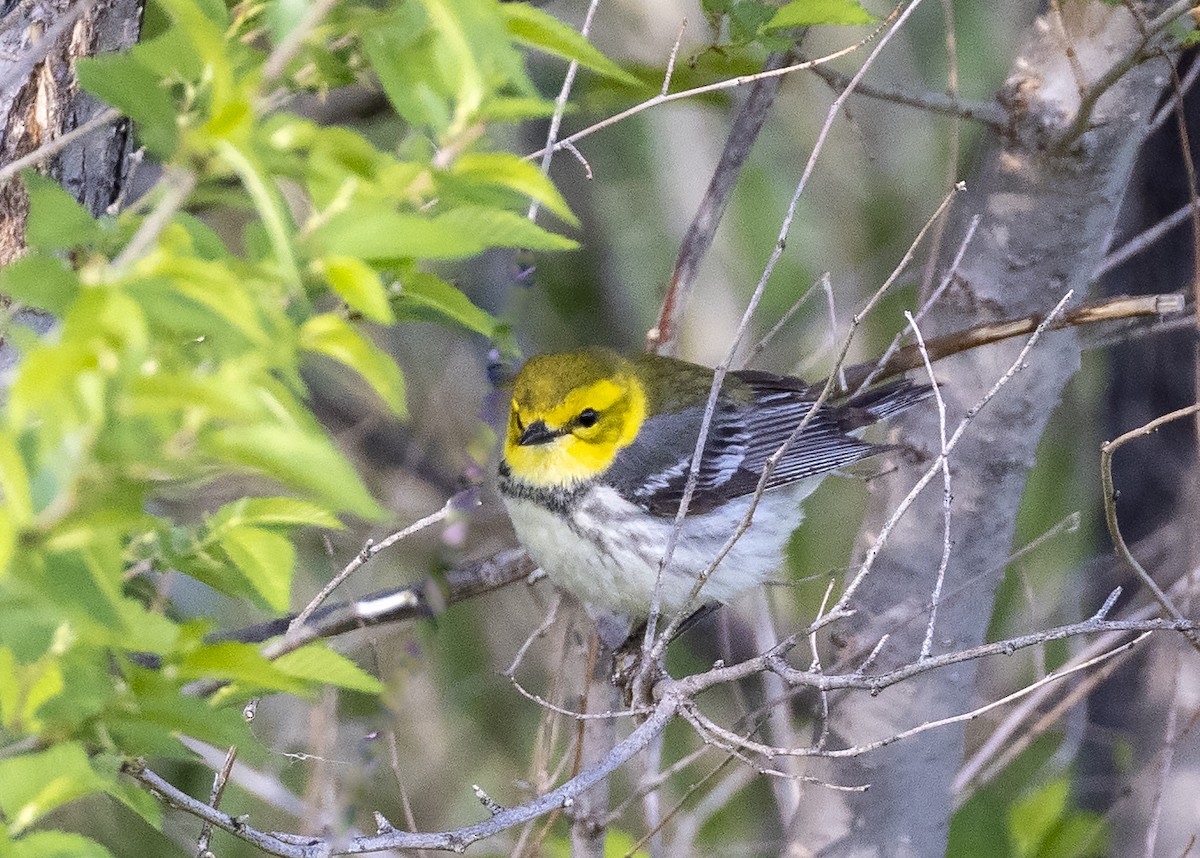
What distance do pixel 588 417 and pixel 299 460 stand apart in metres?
2.72

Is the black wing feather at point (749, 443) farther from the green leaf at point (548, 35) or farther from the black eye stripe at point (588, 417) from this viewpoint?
the green leaf at point (548, 35)

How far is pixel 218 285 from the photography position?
1.17 metres

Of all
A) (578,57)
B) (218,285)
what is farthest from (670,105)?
(218,285)

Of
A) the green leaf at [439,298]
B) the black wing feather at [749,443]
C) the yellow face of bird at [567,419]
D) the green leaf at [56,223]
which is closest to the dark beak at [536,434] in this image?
the yellow face of bird at [567,419]

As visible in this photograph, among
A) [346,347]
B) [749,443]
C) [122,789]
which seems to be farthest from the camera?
[749,443]

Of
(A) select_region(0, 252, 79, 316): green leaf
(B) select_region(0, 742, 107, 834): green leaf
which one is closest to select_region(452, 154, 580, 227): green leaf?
(A) select_region(0, 252, 79, 316): green leaf

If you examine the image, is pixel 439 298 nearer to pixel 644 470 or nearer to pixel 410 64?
pixel 410 64

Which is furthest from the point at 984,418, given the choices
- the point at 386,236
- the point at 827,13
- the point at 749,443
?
the point at 386,236

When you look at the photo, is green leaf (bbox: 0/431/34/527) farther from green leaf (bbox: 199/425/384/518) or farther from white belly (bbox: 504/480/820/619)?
white belly (bbox: 504/480/820/619)

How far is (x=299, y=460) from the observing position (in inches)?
44.8

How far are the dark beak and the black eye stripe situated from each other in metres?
0.13

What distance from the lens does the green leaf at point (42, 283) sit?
1271 millimetres

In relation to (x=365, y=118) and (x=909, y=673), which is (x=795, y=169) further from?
(x=909, y=673)

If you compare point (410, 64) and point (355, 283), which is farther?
point (410, 64)
